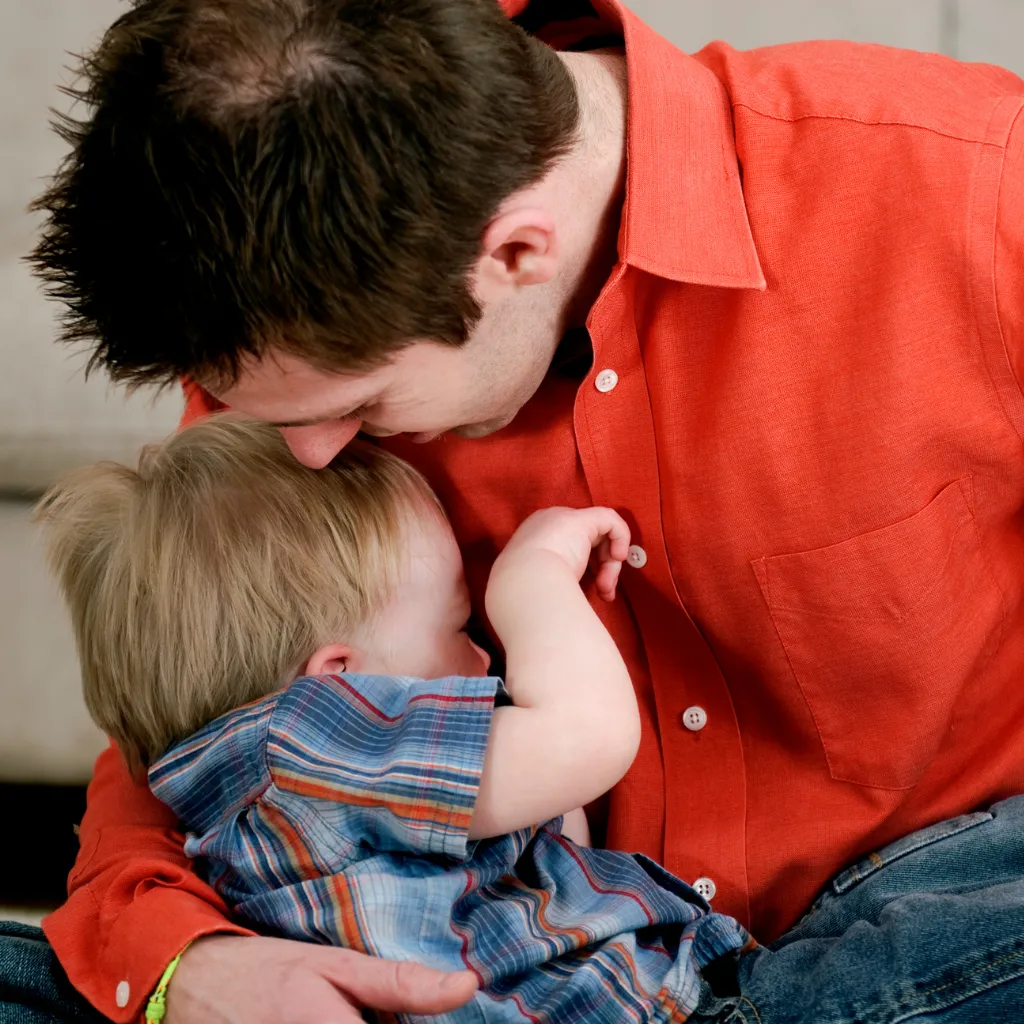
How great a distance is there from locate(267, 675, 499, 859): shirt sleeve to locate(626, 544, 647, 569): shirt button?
0.20 m

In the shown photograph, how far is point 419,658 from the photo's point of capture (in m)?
0.99

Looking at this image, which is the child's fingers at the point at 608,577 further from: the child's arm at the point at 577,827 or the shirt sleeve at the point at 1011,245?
the shirt sleeve at the point at 1011,245

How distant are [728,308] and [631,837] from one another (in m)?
0.51

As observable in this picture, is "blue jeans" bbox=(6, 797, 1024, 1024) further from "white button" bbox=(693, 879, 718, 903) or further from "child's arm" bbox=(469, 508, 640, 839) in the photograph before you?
"child's arm" bbox=(469, 508, 640, 839)

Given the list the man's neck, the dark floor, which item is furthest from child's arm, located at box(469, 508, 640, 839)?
the dark floor

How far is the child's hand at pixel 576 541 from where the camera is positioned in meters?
0.95

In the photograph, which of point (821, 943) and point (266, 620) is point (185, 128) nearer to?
point (266, 620)

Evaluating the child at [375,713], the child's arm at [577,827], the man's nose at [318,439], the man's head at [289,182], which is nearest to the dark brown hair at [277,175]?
the man's head at [289,182]

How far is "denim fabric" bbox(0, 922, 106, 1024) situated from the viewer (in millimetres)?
903

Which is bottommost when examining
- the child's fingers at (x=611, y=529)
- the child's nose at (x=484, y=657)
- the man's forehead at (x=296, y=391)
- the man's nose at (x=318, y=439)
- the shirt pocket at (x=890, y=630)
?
the child's nose at (x=484, y=657)

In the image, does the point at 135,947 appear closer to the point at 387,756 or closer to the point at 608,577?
the point at 387,756

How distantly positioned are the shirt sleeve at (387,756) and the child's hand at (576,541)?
0.14 metres

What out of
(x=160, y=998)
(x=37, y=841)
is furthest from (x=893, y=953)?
(x=37, y=841)

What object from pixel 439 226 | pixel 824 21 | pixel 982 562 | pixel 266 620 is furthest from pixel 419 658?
pixel 824 21
